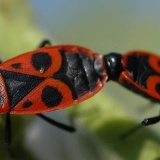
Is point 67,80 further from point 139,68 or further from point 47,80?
point 139,68

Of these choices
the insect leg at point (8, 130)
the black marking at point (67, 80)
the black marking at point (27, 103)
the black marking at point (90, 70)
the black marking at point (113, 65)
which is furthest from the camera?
the black marking at point (113, 65)

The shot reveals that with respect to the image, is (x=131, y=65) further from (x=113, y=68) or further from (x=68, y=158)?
(x=68, y=158)

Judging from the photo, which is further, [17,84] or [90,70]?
[90,70]

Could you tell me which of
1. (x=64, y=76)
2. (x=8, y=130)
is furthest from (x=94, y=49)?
(x=8, y=130)

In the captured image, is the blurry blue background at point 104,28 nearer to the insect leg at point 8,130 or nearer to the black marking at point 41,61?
the insect leg at point 8,130

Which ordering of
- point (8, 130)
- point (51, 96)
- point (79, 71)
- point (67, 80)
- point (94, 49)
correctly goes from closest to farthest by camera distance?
point (8, 130) < point (51, 96) < point (67, 80) < point (79, 71) < point (94, 49)

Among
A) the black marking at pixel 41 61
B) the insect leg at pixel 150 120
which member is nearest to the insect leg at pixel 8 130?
the black marking at pixel 41 61
